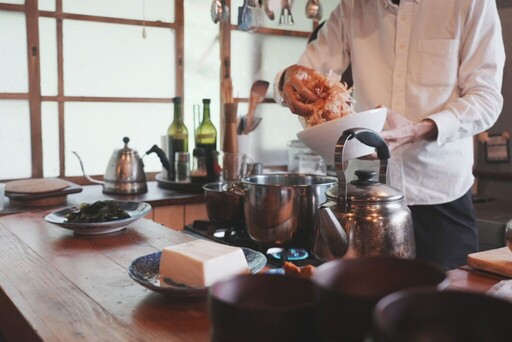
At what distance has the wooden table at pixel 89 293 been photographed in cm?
87

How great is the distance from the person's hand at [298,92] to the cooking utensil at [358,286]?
3.15 feet

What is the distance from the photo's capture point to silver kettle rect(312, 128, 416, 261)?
1.11 meters

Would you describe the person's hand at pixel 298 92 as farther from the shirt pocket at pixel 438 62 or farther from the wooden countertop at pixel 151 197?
the wooden countertop at pixel 151 197

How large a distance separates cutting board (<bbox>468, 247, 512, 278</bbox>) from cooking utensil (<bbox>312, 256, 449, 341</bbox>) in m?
0.60

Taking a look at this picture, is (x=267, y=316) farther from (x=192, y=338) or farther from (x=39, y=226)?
(x=39, y=226)

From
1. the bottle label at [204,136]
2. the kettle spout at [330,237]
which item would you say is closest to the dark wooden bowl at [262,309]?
the kettle spout at [330,237]

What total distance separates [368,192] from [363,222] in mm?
67

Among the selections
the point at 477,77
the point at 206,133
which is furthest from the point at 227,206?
the point at 206,133

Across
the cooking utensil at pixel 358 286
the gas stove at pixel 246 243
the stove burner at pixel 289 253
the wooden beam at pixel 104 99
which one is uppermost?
the wooden beam at pixel 104 99

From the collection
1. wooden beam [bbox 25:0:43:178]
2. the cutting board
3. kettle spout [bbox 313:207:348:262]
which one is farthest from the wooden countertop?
the cutting board

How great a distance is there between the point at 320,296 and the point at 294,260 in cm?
81

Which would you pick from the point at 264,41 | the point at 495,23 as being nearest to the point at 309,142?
the point at 495,23

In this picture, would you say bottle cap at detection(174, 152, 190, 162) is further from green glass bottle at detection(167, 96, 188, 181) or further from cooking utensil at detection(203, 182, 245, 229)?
cooking utensil at detection(203, 182, 245, 229)

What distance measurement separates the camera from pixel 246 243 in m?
1.69
